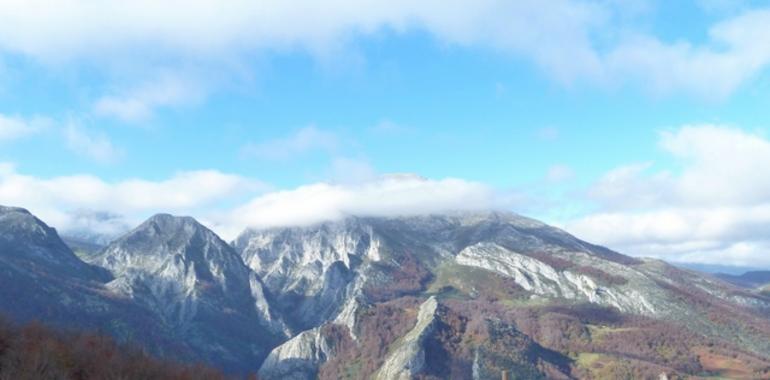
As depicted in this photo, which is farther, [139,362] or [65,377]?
[139,362]

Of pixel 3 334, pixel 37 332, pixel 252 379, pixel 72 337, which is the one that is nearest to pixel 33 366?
pixel 3 334

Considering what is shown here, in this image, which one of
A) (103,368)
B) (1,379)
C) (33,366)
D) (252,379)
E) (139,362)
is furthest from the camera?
(252,379)

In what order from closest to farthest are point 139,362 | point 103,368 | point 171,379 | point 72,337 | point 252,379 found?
point 103,368
point 171,379
point 139,362
point 72,337
point 252,379

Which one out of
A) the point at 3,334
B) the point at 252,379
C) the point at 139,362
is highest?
the point at 3,334

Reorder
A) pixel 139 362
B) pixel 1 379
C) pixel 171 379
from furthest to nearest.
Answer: pixel 139 362, pixel 171 379, pixel 1 379

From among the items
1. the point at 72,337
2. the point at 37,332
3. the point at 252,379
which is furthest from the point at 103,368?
the point at 252,379

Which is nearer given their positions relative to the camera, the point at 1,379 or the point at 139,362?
the point at 1,379

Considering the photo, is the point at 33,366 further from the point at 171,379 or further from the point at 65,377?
the point at 171,379

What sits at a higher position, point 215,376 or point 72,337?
point 72,337

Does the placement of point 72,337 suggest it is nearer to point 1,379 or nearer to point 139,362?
point 139,362
